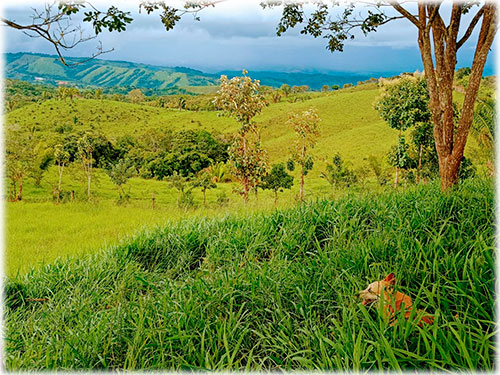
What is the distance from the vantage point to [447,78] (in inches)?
119

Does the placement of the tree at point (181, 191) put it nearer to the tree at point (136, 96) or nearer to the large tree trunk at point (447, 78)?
the large tree trunk at point (447, 78)

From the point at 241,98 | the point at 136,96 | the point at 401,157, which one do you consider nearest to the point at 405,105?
the point at 401,157

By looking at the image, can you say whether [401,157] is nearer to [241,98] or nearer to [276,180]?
[276,180]

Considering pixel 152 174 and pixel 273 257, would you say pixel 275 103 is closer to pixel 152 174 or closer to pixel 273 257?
pixel 152 174

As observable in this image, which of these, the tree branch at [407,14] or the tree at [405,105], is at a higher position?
the tree branch at [407,14]

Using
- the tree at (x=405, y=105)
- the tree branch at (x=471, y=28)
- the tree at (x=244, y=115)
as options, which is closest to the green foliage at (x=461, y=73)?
the tree at (x=405, y=105)

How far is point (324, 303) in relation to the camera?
177 centimetres

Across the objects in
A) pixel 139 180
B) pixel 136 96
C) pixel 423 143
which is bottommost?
pixel 139 180

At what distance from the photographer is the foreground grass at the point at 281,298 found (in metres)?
1.40

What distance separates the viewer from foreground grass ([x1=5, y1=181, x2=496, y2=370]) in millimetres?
1404

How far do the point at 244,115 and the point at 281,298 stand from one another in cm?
550

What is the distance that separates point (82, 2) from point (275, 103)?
2548cm

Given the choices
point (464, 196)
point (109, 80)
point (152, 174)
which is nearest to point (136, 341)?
point (464, 196)

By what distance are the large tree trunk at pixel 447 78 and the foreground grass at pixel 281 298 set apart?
0.27 meters
